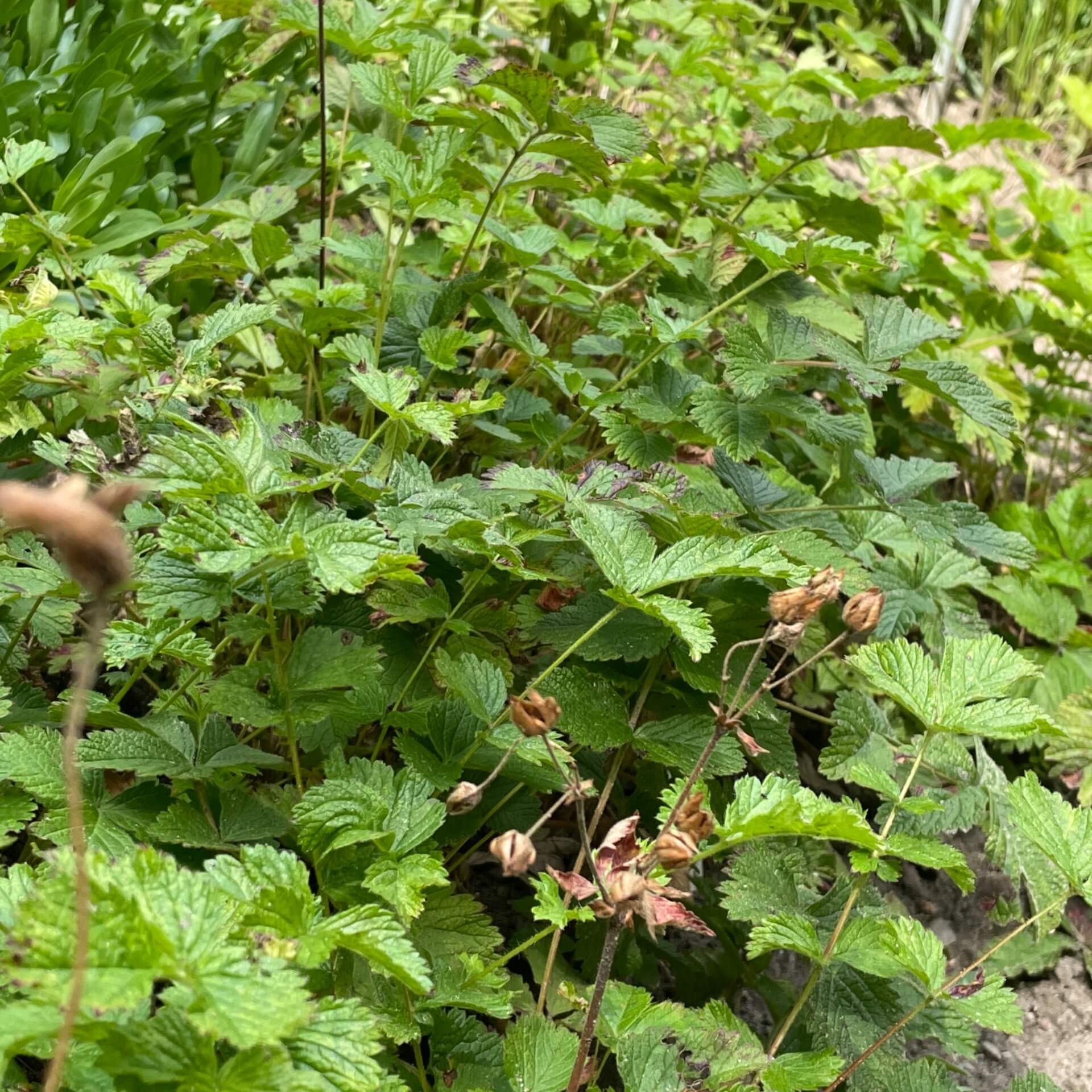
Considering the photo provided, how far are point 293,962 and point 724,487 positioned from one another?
87 cm

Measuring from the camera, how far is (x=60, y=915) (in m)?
0.61

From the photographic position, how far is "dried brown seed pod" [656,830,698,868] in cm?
69

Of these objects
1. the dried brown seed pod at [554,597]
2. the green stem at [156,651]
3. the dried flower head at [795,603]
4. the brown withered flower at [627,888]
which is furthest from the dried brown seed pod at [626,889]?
the dried brown seed pod at [554,597]

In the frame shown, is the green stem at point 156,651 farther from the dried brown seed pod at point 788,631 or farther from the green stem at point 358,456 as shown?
the dried brown seed pod at point 788,631

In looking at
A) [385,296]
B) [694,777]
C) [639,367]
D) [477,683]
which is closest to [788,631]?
[694,777]

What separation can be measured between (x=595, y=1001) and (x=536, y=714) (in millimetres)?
227

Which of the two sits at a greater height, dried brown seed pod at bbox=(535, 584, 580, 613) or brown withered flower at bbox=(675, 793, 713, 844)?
brown withered flower at bbox=(675, 793, 713, 844)

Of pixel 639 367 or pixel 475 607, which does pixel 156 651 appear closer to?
pixel 475 607

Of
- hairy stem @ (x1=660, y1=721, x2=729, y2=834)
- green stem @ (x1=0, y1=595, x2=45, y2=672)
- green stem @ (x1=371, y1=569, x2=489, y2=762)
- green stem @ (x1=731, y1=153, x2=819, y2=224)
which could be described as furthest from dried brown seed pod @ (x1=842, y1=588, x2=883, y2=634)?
green stem @ (x1=731, y1=153, x2=819, y2=224)

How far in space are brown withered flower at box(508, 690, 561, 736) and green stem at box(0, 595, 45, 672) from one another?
54 cm

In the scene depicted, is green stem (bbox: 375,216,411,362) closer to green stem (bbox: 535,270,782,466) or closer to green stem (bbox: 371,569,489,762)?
green stem (bbox: 535,270,782,466)

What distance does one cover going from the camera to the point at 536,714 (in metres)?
0.73

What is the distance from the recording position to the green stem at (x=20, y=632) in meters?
1.05

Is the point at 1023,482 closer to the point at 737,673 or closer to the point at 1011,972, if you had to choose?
the point at 1011,972
